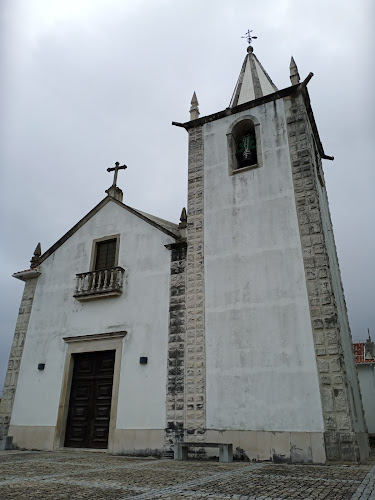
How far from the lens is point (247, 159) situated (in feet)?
37.1

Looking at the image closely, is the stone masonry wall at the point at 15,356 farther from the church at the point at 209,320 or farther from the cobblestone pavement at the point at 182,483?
the cobblestone pavement at the point at 182,483

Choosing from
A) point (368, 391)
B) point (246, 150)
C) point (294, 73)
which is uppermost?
point (294, 73)

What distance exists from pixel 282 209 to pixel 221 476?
20.8ft

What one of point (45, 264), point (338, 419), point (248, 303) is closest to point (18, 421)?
point (45, 264)

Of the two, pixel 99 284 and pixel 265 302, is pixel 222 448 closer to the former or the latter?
pixel 265 302

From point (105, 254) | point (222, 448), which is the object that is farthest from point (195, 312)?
point (105, 254)

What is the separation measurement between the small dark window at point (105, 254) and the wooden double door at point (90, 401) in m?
2.64

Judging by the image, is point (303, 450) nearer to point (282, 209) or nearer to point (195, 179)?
point (282, 209)

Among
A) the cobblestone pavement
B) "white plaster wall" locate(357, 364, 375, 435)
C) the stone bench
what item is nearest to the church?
the stone bench

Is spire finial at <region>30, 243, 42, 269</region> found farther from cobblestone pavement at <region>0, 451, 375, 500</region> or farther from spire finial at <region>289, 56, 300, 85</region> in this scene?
spire finial at <region>289, 56, 300, 85</region>

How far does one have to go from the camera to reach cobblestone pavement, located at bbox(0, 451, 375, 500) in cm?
401

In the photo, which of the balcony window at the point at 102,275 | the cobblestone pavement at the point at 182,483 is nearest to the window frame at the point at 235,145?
the balcony window at the point at 102,275

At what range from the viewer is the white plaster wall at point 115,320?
9.80 m

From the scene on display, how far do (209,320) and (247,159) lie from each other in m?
4.74
